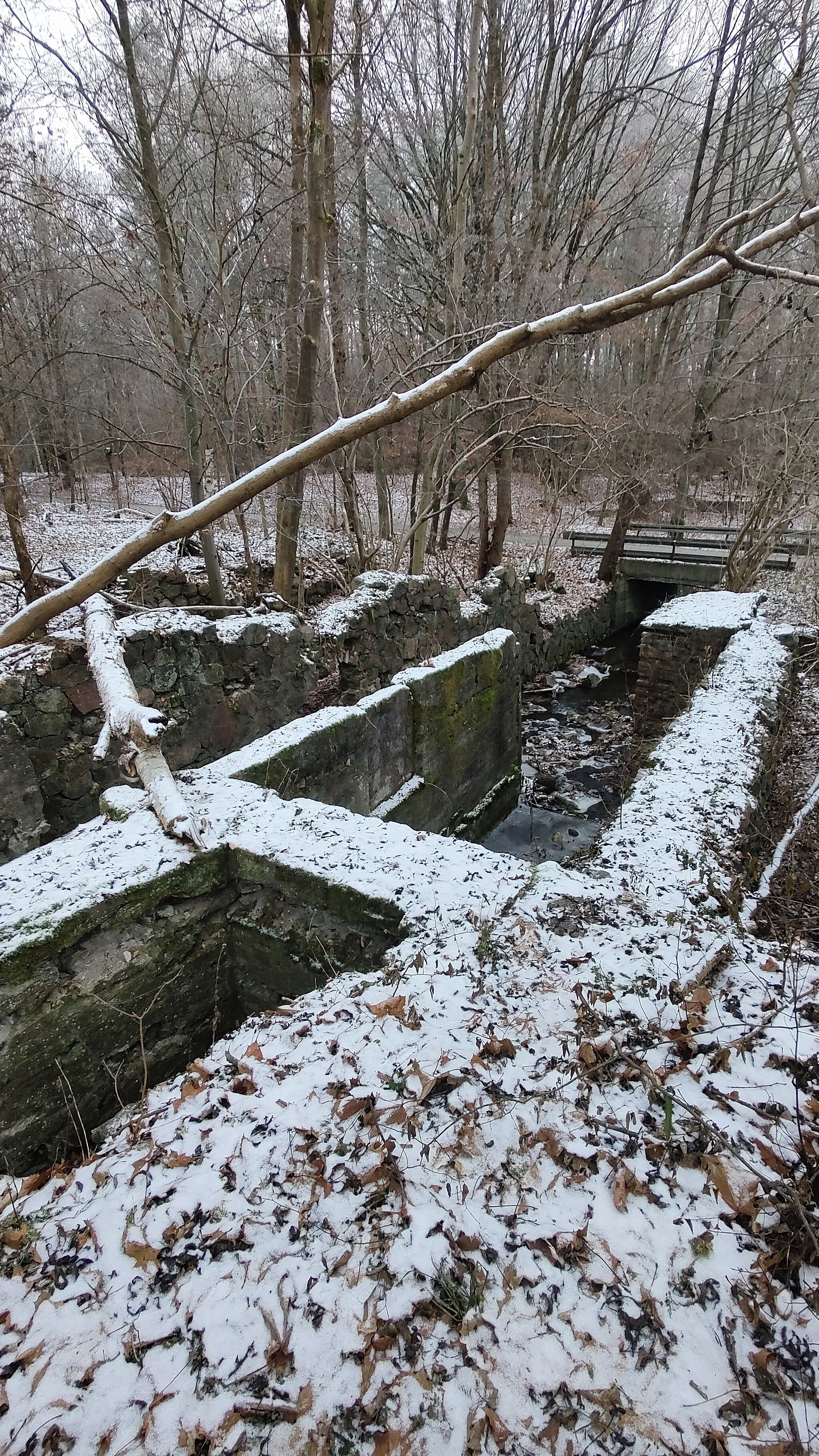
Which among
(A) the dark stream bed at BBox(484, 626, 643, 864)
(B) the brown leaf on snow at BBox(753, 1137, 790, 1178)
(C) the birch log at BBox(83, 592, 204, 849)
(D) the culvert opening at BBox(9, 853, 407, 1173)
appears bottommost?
(A) the dark stream bed at BBox(484, 626, 643, 864)

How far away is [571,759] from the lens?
9516 mm

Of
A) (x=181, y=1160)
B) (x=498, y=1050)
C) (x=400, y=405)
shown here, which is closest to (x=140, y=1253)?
(x=181, y=1160)

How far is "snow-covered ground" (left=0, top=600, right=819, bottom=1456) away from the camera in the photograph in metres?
1.60

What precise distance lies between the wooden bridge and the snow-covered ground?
1379 cm

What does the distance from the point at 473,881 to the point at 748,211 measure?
9.02 feet

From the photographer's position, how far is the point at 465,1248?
191 centimetres

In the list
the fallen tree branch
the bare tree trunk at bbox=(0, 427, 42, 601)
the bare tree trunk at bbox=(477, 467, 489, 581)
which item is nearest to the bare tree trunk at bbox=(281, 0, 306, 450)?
the bare tree trunk at bbox=(0, 427, 42, 601)

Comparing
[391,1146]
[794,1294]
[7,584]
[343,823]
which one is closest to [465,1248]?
[391,1146]

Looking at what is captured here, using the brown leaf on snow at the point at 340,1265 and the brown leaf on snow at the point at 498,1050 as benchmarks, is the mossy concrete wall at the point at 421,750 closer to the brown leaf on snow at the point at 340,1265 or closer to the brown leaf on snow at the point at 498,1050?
the brown leaf on snow at the point at 498,1050

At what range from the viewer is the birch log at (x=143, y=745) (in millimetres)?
3344

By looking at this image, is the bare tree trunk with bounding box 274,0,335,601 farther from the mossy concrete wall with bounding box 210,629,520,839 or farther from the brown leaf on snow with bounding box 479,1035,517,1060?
the brown leaf on snow with bounding box 479,1035,517,1060

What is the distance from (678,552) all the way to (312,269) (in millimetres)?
12262

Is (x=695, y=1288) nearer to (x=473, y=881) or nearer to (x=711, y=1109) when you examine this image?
(x=711, y=1109)

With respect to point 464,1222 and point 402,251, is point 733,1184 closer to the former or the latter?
point 464,1222
